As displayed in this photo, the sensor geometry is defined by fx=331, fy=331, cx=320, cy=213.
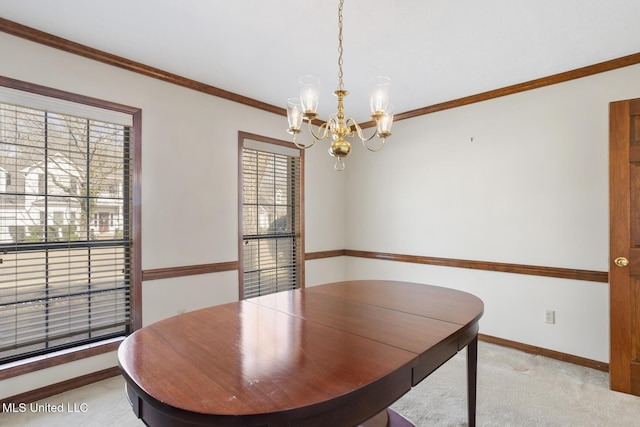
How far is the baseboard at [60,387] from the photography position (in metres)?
2.15

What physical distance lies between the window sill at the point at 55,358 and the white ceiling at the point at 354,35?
7.22 feet

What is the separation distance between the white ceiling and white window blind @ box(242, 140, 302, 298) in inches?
36.2

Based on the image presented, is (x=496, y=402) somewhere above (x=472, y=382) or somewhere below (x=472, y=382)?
below

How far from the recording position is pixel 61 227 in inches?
92.7

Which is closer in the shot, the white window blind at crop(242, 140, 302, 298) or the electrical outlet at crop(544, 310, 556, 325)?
the electrical outlet at crop(544, 310, 556, 325)

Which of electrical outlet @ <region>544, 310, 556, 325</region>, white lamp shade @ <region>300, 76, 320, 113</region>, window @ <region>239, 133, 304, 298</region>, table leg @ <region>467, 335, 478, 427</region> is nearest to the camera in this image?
white lamp shade @ <region>300, 76, 320, 113</region>

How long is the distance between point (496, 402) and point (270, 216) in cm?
264

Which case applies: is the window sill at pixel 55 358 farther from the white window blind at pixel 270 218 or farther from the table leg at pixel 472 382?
the table leg at pixel 472 382

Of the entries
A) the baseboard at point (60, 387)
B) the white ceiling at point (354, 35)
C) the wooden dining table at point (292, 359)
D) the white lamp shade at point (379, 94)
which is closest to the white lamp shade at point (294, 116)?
the white lamp shade at point (379, 94)

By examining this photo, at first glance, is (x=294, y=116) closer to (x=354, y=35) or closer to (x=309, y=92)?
(x=309, y=92)

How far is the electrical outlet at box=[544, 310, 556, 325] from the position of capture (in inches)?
114

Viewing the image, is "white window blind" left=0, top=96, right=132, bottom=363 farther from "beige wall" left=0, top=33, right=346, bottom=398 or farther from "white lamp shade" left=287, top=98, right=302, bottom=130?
"white lamp shade" left=287, top=98, right=302, bottom=130

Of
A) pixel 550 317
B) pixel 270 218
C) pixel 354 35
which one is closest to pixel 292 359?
pixel 354 35

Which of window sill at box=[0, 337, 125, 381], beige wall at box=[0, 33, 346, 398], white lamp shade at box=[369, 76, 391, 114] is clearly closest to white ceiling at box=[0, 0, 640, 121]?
beige wall at box=[0, 33, 346, 398]
